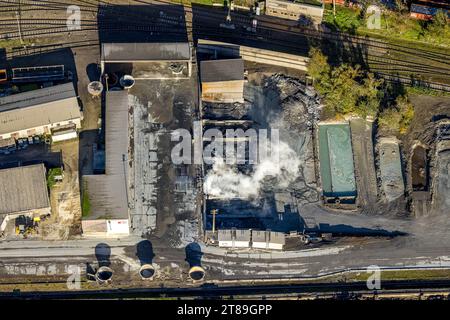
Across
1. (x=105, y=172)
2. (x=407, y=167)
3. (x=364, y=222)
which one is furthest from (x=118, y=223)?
(x=407, y=167)

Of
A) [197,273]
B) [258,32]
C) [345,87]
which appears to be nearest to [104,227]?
[197,273]

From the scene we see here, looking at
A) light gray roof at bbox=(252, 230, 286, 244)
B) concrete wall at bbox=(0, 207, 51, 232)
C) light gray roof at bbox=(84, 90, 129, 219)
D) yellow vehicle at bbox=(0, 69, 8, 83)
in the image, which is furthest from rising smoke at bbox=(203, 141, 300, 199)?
yellow vehicle at bbox=(0, 69, 8, 83)

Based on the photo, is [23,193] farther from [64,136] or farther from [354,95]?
[354,95]

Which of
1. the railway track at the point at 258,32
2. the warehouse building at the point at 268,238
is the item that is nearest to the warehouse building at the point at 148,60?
the railway track at the point at 258,32

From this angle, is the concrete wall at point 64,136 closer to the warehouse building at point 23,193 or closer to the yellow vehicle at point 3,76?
the warehouse building at point 23,193

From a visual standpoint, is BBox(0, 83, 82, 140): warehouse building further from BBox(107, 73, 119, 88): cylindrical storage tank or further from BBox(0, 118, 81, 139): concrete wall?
BBox(107, 73, 119, 88): cylindrical storage tank

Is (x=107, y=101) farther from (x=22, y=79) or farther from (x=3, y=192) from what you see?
(x=3, y=192)
